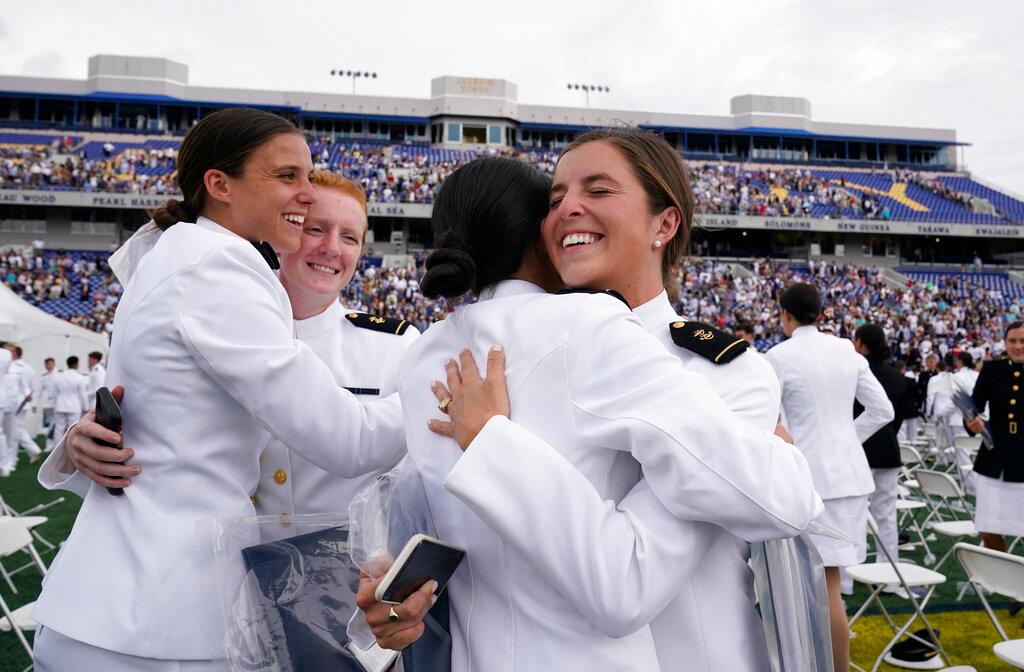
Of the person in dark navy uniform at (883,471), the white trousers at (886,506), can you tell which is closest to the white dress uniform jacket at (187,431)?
the person in dark navy uniform at (883,471)

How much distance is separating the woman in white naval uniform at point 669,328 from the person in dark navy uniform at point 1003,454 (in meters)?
5.32

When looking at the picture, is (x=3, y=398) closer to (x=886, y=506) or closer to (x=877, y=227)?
(x=886, y=506)

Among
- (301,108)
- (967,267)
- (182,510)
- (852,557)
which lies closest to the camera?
(182,510)

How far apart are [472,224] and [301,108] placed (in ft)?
161

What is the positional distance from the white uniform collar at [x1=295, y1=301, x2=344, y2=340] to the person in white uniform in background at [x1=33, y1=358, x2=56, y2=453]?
14.0m

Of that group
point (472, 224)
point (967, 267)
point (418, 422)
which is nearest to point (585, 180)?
Result: point (472, 224)

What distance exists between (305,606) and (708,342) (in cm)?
101

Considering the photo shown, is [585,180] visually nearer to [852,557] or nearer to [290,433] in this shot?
[290,433]

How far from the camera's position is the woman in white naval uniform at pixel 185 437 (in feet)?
5.28

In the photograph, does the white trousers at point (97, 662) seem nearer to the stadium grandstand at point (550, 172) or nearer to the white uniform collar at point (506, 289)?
the white uniform collar at point (506, 289)

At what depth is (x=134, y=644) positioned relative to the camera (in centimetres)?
158

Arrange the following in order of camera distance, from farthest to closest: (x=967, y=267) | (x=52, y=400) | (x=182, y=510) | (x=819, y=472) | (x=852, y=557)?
(x=967, y=267), (x=52, y=400), (x=819, y=472), (x=852, y=557), (x=182, y=510)

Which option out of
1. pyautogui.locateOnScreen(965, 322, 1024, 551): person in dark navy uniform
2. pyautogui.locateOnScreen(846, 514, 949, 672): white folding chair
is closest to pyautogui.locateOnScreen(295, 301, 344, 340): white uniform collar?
pyautogui.locateOnScreen(846, 514, 949, 672): white folding chair

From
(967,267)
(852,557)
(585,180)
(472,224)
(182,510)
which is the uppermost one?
(967,267)
